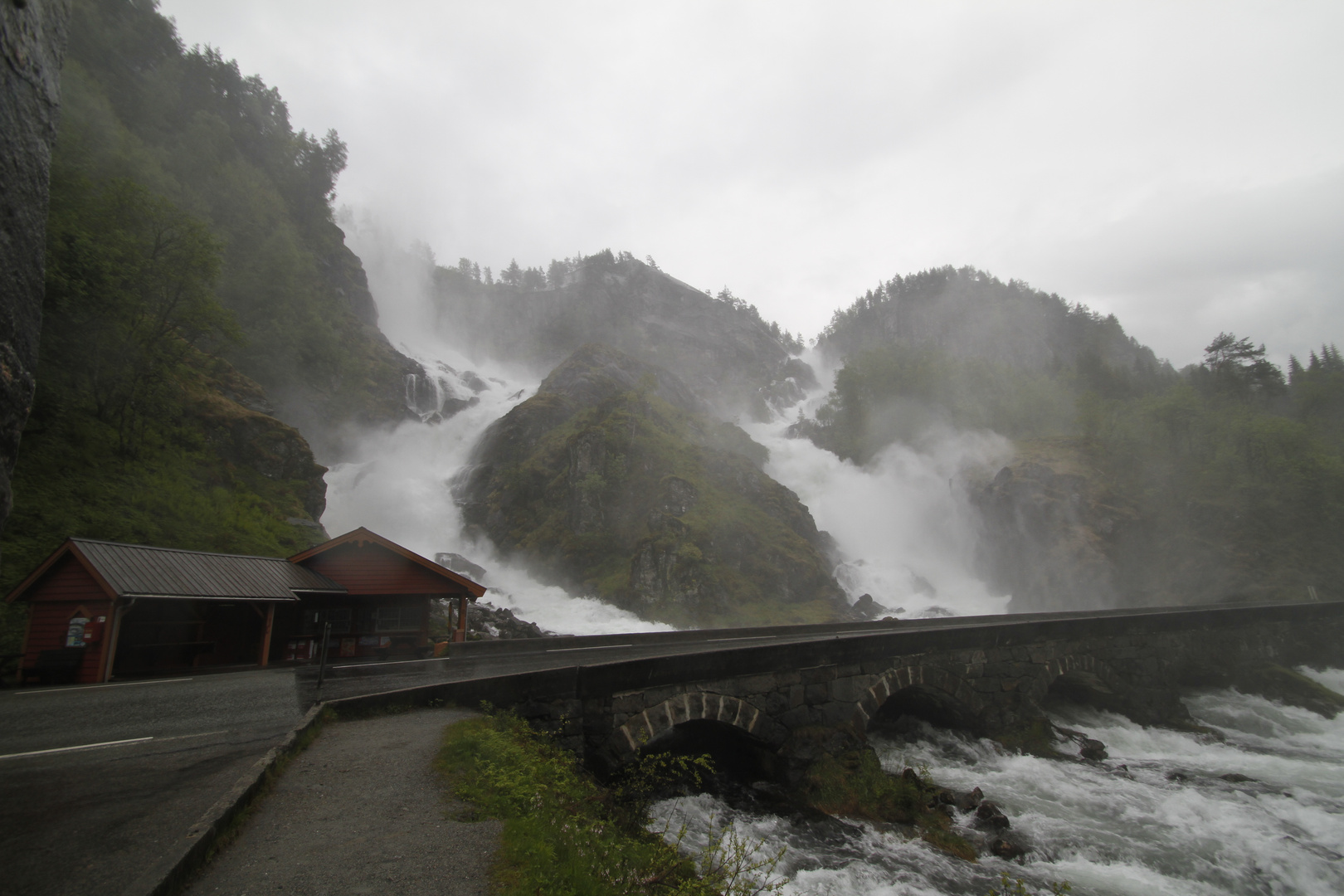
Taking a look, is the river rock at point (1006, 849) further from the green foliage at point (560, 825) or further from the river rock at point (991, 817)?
the green foliage at point (560, 825)

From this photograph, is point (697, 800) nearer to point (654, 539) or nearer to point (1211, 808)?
point (1211, 808)

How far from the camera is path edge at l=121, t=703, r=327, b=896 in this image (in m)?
3.74

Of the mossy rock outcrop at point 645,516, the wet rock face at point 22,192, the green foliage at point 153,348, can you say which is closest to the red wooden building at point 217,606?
the green foliage at point 153,348

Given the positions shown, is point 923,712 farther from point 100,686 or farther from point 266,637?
point 100,686

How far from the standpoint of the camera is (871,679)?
13297 millimetres

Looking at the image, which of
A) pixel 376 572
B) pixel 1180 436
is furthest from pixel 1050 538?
pixel 376 572

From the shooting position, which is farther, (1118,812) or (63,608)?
(63,608)

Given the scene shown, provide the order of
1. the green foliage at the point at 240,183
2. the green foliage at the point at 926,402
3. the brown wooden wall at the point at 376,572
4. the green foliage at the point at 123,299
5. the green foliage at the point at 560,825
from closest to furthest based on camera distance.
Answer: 1. the green foliage at the point at 560,825
2. the brown wooden wall at the point at 376,572
3. the green foliage at the point at 123,299
4. the green foliage at the point at 240,183
5. the green foliage at the point at 926,402

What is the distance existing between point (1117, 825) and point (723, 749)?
306 inches

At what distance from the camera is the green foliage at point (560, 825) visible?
182 inches

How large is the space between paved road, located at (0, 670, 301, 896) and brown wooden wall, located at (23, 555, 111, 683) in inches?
45.9

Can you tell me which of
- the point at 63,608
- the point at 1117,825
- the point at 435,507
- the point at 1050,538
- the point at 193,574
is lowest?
the point at 1117,825

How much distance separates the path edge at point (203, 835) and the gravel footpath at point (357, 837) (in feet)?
0.47

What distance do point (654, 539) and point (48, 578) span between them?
2924 centimetres
